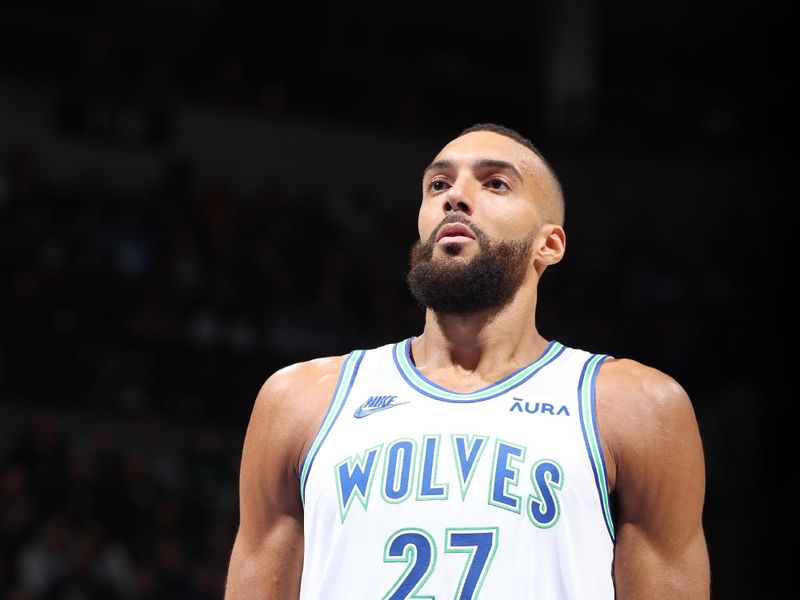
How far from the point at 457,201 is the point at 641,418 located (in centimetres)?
75

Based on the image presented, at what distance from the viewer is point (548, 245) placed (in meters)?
3.32

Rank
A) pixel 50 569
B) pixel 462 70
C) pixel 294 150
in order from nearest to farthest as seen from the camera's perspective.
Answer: pixel 50 569
pixel 294 150
pixel 462 70

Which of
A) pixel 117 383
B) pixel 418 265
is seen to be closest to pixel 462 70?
pixel 117 383

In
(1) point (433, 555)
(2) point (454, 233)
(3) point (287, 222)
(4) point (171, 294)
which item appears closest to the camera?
(1) point (433, 555)

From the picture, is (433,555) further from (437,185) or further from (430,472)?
(437,185)

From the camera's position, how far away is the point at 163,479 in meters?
9.57

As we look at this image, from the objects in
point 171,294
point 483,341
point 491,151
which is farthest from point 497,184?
point 171,294

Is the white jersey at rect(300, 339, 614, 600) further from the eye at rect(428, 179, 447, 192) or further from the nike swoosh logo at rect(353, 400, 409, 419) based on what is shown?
the eye at rect(428, 179, 447, 192)

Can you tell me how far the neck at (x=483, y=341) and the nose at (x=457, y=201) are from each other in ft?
0.89

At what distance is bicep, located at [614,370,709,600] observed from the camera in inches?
113

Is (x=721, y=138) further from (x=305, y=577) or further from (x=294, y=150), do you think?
(x=305, y=577)

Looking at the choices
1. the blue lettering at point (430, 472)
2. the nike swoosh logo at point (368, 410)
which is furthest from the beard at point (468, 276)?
the blue lettering at point (430, 472)

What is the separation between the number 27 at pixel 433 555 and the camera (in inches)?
109

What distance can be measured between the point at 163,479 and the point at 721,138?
760 cm
